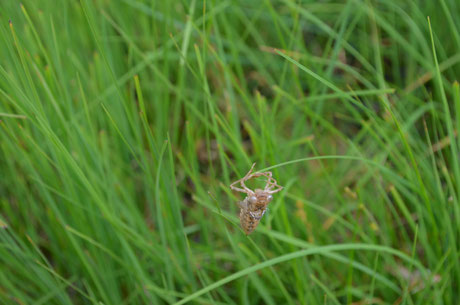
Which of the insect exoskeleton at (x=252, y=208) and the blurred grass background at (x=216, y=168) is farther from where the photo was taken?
the blurred grass background at (x=216, y=168)

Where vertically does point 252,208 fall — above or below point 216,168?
above

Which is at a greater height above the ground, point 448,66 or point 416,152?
point 448,66

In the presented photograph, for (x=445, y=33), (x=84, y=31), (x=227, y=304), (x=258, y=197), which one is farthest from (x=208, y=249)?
(x=445, y=33)

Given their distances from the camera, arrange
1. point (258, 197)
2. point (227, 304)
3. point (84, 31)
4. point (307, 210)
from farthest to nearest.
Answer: point (84, 31) → point (307, 210) → point (227, 304) → point (258, 197)

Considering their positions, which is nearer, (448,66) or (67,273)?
(67,273)

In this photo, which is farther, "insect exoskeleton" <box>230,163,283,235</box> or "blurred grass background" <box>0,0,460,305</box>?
"blurred grass background" <box>0,0,460,305</box>

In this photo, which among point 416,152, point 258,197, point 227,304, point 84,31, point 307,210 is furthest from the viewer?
point 84,31

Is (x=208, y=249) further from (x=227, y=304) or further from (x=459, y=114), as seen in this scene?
(x=459, y=114)

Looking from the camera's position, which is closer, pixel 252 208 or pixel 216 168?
pixel 252 208
